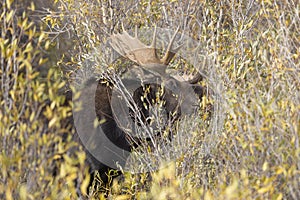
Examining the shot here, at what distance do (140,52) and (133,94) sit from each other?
589 mm

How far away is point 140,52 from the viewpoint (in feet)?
20.1

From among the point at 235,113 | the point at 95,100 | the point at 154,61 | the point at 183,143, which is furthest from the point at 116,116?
the point at 235,113

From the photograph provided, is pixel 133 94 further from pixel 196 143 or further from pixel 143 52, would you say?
pixel 196 143

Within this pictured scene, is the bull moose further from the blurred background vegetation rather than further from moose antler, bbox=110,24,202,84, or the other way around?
the blurred background vegetation

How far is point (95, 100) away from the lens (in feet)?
18.7

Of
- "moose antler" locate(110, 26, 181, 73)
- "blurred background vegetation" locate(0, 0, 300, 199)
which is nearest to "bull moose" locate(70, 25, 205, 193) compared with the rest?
"moose antler" locate(110, 26, 181, 73)

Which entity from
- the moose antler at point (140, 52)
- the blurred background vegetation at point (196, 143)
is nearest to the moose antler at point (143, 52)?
the moose antler at point (140, 52)

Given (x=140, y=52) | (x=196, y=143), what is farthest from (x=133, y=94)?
(x=196, y=143)

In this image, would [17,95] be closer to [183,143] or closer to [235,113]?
[235,113]

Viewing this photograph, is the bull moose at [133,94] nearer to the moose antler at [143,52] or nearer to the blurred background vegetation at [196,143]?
the moose antler at [143,52]

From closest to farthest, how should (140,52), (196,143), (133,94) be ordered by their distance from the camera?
(196,143), (133,94), (140,52)

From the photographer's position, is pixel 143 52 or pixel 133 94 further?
pixel 143 52

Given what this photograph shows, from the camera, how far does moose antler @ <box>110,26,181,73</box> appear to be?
605cm

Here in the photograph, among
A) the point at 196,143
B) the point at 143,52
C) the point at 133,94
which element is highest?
the point at 143,52
